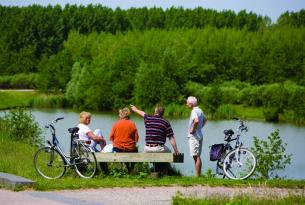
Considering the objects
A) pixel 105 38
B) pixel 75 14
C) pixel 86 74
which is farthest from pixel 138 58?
pixel 75 14

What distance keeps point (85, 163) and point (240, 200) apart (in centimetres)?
513

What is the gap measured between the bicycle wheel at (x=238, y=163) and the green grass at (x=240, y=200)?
4000 mm

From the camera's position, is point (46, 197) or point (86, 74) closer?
point (46, 197)

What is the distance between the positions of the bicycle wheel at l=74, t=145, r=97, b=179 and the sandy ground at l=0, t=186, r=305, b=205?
7.36 ft

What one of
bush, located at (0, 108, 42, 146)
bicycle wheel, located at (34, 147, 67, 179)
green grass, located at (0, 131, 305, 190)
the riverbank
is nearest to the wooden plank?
green grass, located at (0, 131, 305, 190)

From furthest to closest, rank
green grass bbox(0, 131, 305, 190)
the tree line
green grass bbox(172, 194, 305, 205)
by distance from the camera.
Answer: the tree line, green grass bbox(0, 131, 305, 190), green grass bbox(172, 194, 305, 205)

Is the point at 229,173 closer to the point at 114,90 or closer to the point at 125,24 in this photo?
the point at 114,90

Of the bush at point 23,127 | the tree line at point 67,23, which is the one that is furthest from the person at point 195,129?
the tree line at point 67,23

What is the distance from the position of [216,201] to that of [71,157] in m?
5.24

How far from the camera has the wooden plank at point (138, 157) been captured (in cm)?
1526

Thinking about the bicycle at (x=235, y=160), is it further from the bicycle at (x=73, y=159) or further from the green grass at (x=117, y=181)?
the bicycle at (x=73, y=159)

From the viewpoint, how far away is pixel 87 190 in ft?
42.5

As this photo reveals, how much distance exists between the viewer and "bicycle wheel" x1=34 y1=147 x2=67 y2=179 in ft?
50.9

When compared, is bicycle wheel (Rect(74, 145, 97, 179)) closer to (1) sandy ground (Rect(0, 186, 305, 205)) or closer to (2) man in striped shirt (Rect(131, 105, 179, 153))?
(2) man in striped shirt (Rect(131, 105, 179, 153))
